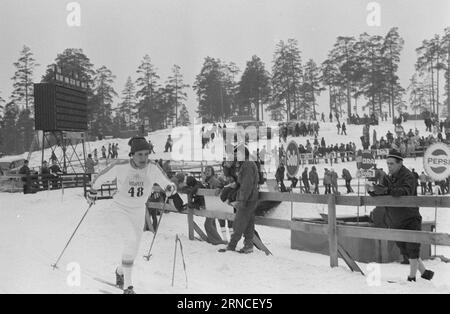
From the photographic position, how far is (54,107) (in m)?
26.5

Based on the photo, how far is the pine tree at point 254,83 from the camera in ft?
238

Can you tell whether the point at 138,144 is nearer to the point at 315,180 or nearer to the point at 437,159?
the point at 437,159

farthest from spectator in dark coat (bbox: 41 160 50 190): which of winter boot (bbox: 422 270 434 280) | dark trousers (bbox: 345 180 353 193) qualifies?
winter boot (bbox: 422 270 434 280)

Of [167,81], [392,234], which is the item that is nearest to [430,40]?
[167,81]

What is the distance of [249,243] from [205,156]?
31.1 meters

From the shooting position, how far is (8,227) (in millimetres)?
12172

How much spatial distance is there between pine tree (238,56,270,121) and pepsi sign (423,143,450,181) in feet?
192

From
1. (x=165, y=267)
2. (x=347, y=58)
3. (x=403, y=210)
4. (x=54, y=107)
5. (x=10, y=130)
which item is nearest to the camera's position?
(x=403, y=210)

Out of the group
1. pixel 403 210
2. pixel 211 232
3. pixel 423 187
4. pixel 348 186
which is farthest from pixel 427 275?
pixel 348 186

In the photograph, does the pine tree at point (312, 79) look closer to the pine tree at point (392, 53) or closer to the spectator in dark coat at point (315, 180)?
the pine tree at point (392, 53)

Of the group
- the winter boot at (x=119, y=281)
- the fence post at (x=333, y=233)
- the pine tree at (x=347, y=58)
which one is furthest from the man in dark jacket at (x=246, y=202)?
the pine tree at (x=347, y=58)

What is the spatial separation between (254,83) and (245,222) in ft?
215
